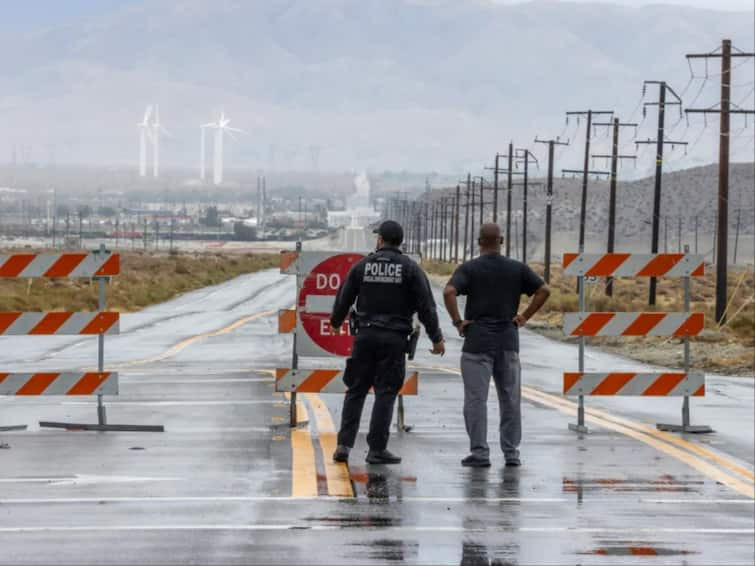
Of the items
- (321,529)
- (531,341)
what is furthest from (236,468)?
(531,341)

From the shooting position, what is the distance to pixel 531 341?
3606 centimetres

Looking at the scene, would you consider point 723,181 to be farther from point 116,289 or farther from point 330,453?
point 330,453

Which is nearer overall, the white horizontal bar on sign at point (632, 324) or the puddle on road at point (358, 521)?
the puddle on road at point (358, 521)

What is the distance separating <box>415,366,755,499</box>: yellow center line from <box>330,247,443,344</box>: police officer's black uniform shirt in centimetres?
245

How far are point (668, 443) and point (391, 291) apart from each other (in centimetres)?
348

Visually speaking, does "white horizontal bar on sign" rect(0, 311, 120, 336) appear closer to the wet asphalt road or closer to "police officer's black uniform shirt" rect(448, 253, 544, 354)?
the wet asphalt road

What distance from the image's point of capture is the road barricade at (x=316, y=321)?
1542cm

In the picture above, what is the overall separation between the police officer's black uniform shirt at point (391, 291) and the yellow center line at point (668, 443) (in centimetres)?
245

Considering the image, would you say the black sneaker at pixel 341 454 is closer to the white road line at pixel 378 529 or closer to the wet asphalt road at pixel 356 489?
the wet asphalt road at pixel 356 489

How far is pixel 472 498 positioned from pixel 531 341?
24445 mm

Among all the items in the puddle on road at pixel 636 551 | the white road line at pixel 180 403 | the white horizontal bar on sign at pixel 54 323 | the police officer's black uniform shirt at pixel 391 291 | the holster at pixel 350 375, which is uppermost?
the police officer's black uniform shirt at pixel 391 291

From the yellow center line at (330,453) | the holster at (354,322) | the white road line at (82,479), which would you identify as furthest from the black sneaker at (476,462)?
the white road line at (82,479)

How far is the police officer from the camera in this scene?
13164 mm

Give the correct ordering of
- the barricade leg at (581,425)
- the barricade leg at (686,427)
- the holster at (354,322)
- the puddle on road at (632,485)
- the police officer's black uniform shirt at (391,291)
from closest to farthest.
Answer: the puddle on road at (632,485) < the police officer's black uniform shirt at (391,291) < the holster at (354,322) < the barricade leg at (581,425) < the barricade leg at (686,427)
